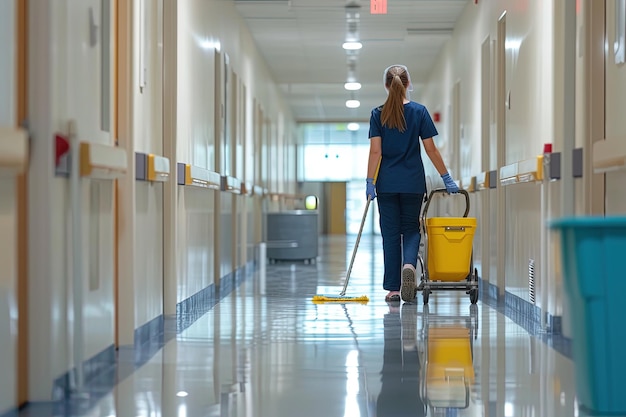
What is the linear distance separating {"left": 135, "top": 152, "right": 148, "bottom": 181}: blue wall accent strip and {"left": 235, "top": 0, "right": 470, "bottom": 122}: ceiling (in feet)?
19.5

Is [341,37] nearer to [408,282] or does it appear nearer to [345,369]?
[408,282]

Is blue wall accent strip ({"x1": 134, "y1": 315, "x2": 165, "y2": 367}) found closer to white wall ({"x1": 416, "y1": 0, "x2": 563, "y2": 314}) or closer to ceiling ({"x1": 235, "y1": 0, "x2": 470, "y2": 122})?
white wall ({"x1": 416, "y1": 0, "x2": 563, "y2": 314})

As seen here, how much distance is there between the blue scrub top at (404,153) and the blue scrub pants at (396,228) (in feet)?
0.25

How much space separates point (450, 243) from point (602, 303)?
3845 millimetres

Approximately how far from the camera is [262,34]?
12992mm

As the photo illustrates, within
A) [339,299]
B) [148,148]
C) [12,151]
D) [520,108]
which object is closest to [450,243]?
[339,299]

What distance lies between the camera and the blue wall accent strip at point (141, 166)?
16.1 feet

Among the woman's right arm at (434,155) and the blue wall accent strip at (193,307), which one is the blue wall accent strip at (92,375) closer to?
the blue wall accent strip at (193,307)

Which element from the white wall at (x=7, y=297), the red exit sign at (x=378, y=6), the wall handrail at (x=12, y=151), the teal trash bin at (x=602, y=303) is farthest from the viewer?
the red exit sign at (x=378, y=6)

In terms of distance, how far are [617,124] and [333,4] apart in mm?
6618

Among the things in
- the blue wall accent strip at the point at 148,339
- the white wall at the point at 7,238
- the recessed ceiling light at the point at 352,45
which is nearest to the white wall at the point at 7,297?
the white wall at the point at 7,238

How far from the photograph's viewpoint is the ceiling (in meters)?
11.1

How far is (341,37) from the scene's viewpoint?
43.1ft

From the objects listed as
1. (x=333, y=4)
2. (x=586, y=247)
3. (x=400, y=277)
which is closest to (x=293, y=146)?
(x=333, y=4)
